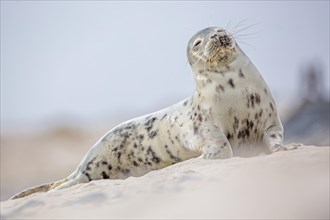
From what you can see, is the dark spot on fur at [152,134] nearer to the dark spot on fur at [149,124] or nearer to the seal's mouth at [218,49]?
the dark spot on fur at [149,124]

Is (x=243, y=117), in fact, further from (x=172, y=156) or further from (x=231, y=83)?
(x=172, y=156)

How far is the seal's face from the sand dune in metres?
1.18

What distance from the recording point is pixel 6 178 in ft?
33.2

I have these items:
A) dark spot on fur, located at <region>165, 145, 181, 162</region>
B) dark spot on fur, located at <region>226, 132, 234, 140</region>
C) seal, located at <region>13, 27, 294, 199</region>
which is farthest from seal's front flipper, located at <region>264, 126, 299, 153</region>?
dark spot on fur, located at <region>165, 145, 181, 162</region>

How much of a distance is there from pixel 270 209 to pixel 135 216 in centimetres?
34

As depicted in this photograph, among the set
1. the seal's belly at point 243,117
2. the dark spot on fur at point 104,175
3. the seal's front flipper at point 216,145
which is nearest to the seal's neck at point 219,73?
the seal's belly at point 243,117

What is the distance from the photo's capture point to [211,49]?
3.42 metres

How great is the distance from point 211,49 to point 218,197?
173cm

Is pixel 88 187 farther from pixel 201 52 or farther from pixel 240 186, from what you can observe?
pixel 201 52

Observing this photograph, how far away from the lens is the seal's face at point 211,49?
3.41 meters

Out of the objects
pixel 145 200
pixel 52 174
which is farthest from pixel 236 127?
pixel 52 174

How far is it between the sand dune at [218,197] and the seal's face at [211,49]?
46.5 inches

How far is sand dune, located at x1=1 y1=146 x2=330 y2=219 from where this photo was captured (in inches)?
64.6

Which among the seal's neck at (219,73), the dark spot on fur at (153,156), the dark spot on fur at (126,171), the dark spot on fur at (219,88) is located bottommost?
the dark spot on fur at (126,171)
